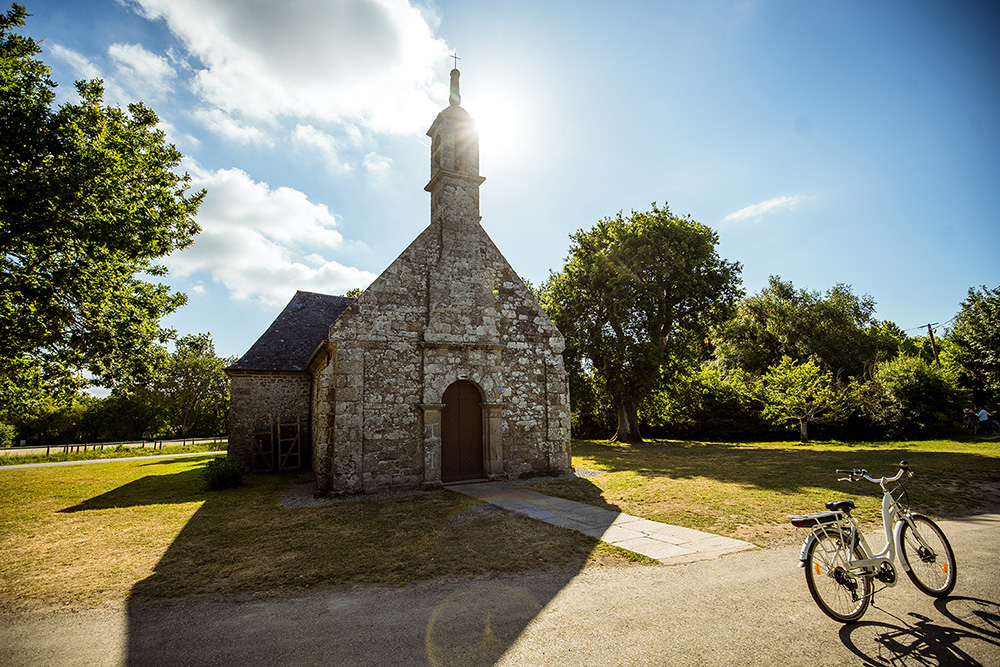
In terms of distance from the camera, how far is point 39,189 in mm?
10391

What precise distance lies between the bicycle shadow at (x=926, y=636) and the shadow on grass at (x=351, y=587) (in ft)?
8.75

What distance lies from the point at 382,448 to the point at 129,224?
30.3 ft

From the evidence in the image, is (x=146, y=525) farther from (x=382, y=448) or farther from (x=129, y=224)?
(x=129, y=224)

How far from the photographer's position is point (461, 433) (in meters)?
12.8

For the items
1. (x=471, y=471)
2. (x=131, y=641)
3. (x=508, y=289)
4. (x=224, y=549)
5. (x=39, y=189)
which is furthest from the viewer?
(x=508, y=289)

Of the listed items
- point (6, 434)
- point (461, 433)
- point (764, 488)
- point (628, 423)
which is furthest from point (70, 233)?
point (6, 434)

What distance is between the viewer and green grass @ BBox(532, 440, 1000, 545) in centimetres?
782

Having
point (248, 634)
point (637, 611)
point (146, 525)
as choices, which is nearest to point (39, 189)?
point (146, 525)

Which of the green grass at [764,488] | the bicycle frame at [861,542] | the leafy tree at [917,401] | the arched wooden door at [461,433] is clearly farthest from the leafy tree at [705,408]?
the bicycle frame at [861,542]

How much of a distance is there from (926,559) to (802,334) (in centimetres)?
3826

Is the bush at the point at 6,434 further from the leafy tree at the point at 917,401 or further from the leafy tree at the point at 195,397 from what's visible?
the leafy tree at the point at 917,401

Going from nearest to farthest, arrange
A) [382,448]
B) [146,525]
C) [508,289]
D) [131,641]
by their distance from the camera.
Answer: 1. [131,641]
2. [146,525]
3. [382,448]
4. [508,289]

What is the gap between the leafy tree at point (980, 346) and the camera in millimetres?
22453

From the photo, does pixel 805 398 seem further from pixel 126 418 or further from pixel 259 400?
pixel 126 418
